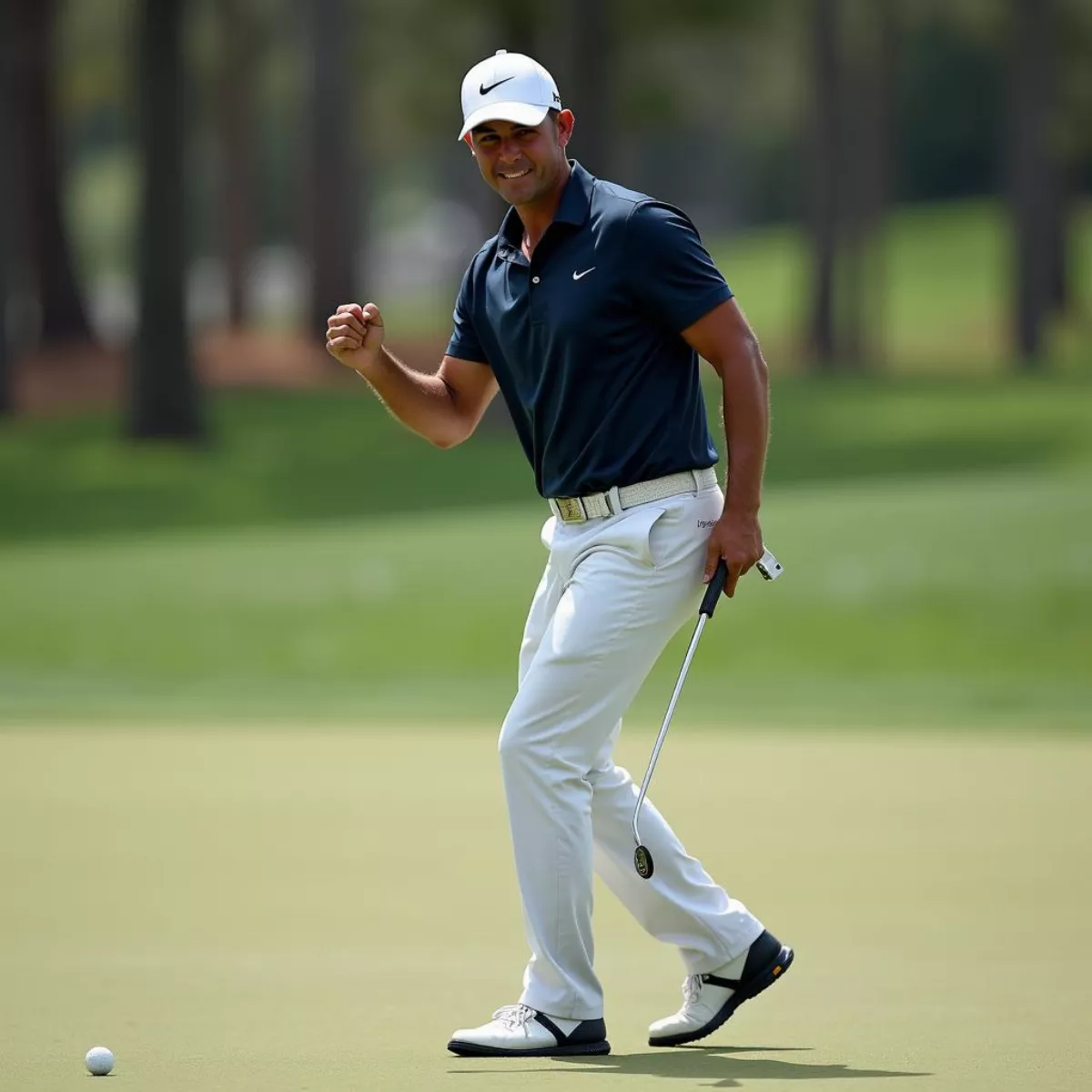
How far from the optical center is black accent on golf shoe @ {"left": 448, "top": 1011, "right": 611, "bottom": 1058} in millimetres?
5438

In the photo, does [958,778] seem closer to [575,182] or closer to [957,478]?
[575,182]

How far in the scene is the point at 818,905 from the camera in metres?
7.47

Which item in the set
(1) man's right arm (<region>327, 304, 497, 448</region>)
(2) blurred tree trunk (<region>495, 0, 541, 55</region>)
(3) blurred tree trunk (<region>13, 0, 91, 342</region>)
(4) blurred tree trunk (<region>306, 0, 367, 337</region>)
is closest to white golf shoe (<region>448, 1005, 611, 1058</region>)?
(1) man's right arm (<region>327, 304, 497, 448</region>)

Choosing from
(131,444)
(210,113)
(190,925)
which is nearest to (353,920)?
(190,925)

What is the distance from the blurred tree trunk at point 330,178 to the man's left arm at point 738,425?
2794 cm

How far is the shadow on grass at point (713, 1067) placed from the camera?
510 cm

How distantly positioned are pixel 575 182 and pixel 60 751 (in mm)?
6006

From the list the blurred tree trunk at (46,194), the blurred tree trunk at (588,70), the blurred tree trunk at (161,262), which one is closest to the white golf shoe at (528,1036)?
the blurred tree trunk at (161,262)

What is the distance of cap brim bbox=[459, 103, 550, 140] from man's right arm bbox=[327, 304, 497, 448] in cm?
51

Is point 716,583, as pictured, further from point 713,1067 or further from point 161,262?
point 161,262

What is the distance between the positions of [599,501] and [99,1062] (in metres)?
1.64

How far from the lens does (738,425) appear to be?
5621 millimetres

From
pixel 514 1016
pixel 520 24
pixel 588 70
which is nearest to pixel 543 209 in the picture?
pixel 514 1016

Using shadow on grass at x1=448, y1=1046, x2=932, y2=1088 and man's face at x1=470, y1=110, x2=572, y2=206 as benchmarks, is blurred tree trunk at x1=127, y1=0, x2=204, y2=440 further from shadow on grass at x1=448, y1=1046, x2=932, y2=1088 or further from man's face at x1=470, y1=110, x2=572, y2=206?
shadow on grass at x1=448, y1=1046, x2=932, y2=1088
